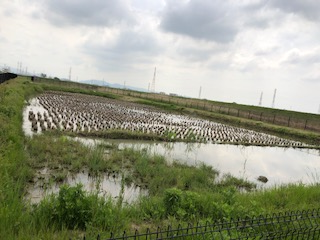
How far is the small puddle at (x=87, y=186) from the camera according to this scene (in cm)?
640

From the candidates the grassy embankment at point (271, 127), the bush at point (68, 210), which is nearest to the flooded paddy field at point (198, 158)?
the bush at point (68, 210)

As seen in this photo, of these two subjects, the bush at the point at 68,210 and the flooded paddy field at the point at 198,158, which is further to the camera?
the flooded paddy field at the point at 198,158

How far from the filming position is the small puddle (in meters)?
6.40

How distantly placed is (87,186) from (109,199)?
6.85 feet

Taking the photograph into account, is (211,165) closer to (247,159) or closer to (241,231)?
(247,159)

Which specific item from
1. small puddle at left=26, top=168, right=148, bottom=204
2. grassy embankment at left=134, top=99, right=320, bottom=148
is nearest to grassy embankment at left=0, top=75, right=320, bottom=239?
small puddle at left=26, top=168, right=148, bottom=204

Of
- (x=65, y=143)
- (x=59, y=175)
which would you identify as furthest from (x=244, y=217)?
(x=65, y=143)

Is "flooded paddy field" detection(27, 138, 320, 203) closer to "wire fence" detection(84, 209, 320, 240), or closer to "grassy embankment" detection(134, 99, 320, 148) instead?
"wire fence" detection(84, 209, 320, 240)

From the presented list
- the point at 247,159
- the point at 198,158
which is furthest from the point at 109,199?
the point at 247,159

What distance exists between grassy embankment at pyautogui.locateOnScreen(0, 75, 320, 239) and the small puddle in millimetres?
220

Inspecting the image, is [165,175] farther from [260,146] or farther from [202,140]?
[260,146]

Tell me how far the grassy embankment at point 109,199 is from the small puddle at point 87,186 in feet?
0.72

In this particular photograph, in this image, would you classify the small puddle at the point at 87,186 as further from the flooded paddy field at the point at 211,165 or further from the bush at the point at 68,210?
the bush at the point at 68,210

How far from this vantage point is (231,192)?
5941 mm
